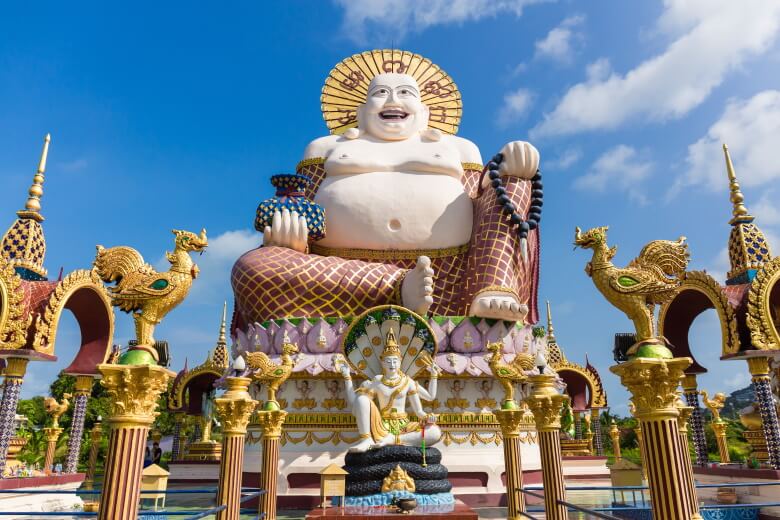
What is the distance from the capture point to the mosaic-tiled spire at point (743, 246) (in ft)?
37.4

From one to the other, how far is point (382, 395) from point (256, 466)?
10.9 ft

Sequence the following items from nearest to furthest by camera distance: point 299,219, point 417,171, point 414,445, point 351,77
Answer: point 414,445, point 299,219, point 417,171, point 351,77

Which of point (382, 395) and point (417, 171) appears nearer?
point (382, 395)

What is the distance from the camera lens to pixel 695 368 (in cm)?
1299

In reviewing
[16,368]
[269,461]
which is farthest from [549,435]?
[16,368]

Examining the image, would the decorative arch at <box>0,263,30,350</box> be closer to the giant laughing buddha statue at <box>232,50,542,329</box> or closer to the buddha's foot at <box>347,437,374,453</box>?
the giant laughing buddha statue at <box>232,50,542,329</box>

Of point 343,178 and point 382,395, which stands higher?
point 343,178

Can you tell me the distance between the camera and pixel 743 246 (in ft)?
37.9

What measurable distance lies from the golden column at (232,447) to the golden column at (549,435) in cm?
340

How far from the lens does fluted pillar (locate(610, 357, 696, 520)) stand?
4605 mm

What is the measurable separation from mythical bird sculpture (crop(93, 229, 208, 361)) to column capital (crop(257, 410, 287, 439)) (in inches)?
120

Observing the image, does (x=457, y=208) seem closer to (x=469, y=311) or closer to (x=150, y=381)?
(x=469, y=311)

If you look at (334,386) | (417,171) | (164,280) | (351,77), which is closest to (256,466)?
(334,386)

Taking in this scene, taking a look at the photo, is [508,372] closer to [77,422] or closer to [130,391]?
[130,391]
